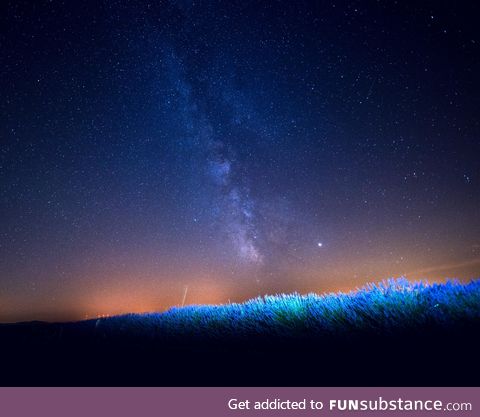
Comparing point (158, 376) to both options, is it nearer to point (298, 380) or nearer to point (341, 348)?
point (298, 380)

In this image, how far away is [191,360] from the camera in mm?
1950

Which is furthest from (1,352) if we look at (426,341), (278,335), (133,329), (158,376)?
(426,341)

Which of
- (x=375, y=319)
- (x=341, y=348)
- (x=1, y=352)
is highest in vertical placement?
(x=375, y=319)

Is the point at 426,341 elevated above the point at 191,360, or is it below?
above

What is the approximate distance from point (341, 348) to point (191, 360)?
109cm

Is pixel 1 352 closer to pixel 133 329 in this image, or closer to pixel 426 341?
pixel 133 329

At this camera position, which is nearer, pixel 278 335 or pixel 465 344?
pixel 465 344

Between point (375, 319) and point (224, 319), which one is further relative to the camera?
point (224, 319)

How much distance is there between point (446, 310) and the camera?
1527 mm

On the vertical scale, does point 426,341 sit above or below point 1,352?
above
